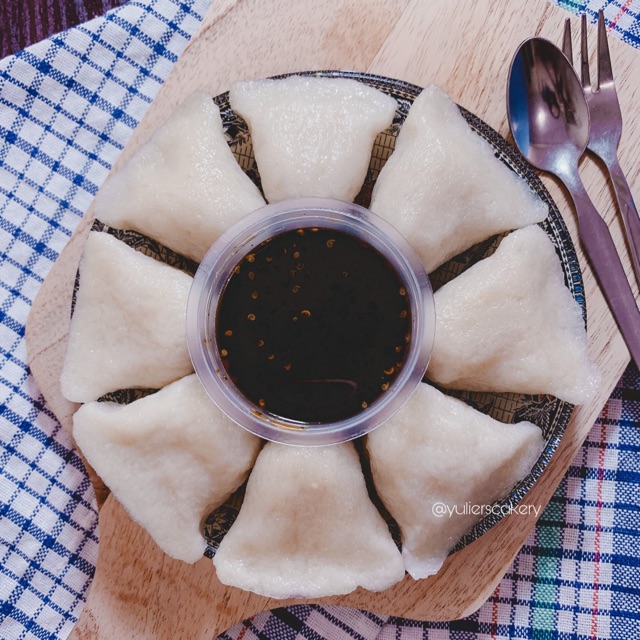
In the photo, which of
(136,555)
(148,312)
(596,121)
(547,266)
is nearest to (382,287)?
(547,266)

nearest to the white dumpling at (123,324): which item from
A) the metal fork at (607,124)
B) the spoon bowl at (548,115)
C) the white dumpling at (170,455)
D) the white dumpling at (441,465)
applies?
the white dumpling at (170,455)

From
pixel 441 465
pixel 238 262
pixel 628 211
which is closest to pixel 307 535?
pixel 441 465

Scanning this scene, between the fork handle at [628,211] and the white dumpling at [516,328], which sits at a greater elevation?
the fork handle at [628,211]

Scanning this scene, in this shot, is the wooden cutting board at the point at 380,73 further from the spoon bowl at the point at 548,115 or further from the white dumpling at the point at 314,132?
the white dumpling at the point at 314,132

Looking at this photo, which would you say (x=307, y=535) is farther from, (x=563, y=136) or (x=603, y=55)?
(x=603, y=55)

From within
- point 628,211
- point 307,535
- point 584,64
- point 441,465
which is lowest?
point 307,535

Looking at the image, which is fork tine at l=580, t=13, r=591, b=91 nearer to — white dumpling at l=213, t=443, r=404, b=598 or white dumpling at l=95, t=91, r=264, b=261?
white dumpling at l=95, t=91, r=264, b=261
